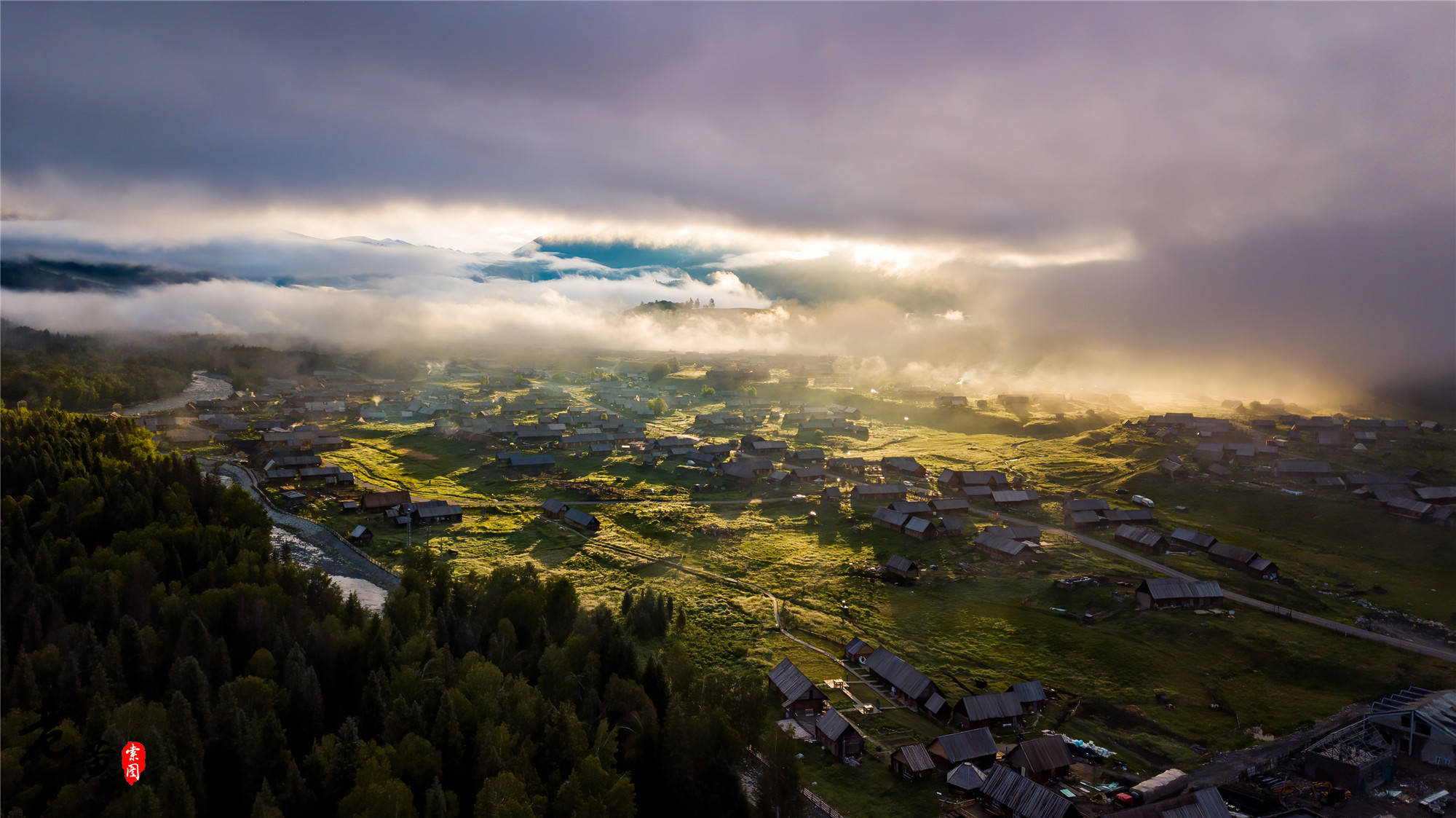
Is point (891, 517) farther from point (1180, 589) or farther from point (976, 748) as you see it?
point (976, 748)

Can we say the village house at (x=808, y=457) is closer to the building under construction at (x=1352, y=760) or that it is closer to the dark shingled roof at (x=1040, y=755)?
the dark shingled roof at (x=1040, y=755)

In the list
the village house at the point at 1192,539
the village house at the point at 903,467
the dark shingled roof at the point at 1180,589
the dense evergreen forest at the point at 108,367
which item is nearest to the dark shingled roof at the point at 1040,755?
the dark shingled roof at the point at 1180,589

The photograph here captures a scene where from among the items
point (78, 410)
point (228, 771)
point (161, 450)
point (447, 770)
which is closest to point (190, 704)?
point (228, 771)

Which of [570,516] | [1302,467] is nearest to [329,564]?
[570,516]

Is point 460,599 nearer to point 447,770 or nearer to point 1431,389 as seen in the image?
point 447,770

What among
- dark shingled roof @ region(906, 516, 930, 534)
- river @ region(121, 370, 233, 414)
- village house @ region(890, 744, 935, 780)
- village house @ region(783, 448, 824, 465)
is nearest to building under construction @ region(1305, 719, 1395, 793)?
village house @ region(890, 744, 935, 780)

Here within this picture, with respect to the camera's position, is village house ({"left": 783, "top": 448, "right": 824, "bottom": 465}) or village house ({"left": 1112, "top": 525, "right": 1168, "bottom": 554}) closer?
village house ({"left": 1112, "top": 525, "right": 1168, "bottom": 554})

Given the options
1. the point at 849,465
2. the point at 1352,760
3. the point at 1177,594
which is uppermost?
the point at 849,465

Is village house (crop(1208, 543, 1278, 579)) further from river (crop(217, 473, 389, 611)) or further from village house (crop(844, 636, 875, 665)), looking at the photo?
river (crop(217, 473, 389, 611))
